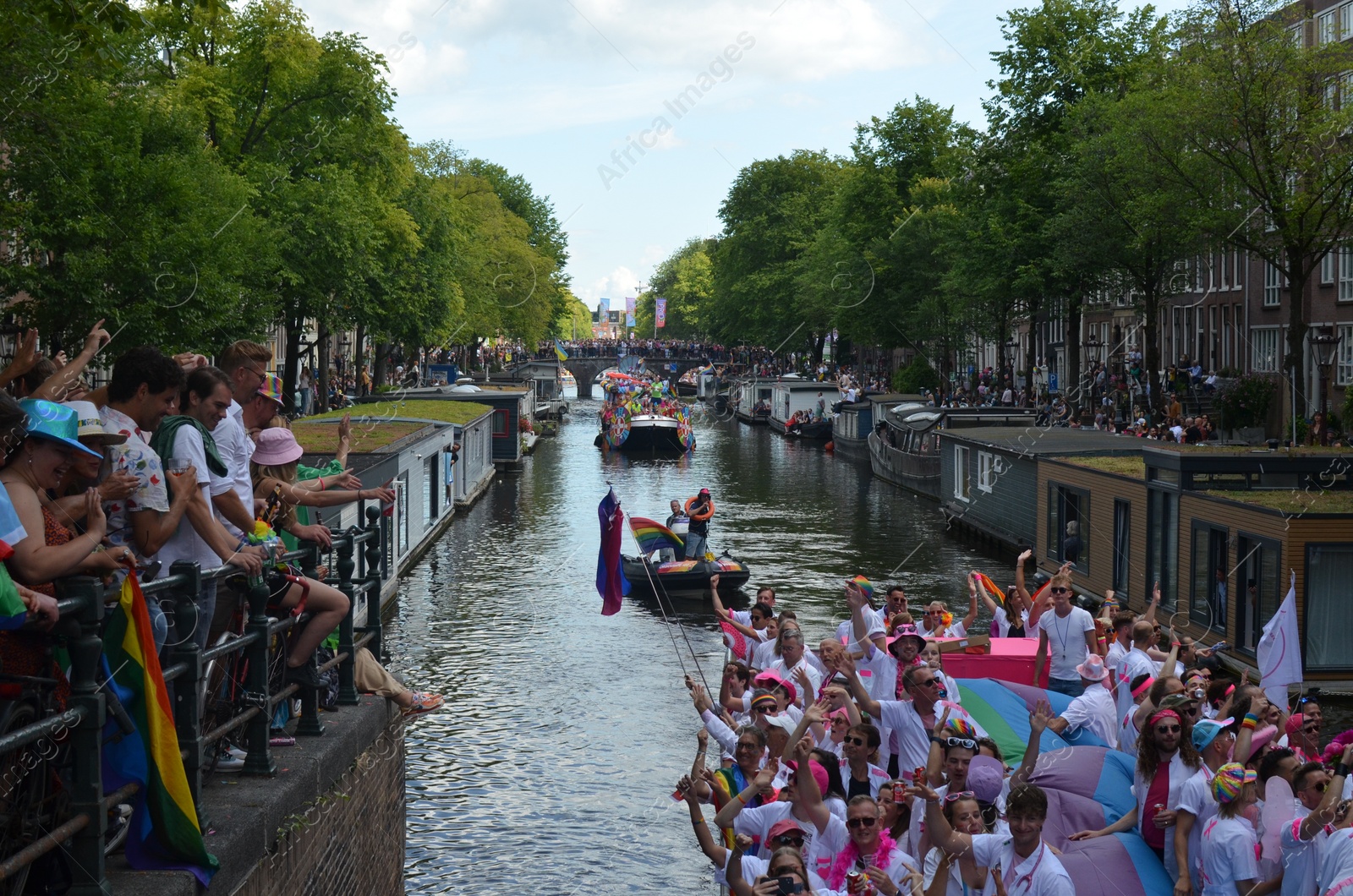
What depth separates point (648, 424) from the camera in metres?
66.7

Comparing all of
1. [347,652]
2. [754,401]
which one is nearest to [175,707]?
[347,652]

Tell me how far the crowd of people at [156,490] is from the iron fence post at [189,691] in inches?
2.5

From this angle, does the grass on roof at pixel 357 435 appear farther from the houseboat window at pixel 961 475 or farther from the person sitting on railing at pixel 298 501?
the person sitting on railing at pixel 298 501

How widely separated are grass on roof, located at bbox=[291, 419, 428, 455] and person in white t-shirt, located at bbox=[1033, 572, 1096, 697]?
14919 mm

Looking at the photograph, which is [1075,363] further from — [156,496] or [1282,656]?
[156,496]

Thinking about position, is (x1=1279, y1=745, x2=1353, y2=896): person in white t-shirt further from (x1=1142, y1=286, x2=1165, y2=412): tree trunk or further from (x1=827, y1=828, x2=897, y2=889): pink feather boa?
(x1=1142, y1=286, x2=1165, y2=412): tree trunk

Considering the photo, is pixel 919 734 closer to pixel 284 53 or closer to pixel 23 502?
pixel 23 502

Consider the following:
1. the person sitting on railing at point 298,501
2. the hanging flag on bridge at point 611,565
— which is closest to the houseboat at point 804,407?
the hanging flag on bridge at point 611,565

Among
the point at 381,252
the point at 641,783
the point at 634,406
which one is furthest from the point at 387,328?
the point at 641,783

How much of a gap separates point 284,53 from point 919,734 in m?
33.7

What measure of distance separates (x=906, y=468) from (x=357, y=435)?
23355 mm

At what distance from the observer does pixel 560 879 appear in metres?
14.5

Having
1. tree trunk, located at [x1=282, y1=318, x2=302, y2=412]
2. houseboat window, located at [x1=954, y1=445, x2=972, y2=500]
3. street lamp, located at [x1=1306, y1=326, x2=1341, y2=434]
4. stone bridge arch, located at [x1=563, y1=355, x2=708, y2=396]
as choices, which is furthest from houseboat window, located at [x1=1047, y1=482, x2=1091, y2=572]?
stone bridge arch, located at [x1=563, y1=355, x2=708, y2=396]

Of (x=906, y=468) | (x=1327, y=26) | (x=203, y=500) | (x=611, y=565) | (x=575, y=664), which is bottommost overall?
(x=575, y=664)
